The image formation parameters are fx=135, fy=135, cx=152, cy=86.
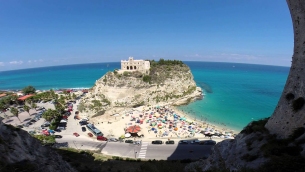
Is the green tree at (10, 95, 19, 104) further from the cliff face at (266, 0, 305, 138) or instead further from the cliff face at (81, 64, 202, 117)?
the cliff face at (266, 0, 305, 138)

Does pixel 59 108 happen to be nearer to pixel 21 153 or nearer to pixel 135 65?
pixel 135 65

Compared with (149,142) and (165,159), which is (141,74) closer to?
(149,142)

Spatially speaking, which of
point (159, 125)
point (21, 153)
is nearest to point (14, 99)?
point (159, 125)

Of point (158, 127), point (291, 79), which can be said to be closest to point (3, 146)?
point (291, 79)

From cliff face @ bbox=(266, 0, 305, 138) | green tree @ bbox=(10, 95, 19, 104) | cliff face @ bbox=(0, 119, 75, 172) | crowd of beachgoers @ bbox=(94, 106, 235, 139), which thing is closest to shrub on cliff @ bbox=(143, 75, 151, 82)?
crowd of beachgoers @ bbox=(94, 106, 235, 139)

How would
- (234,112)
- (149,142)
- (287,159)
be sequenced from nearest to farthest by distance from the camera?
(287,159) → (149,142) → (234,112)

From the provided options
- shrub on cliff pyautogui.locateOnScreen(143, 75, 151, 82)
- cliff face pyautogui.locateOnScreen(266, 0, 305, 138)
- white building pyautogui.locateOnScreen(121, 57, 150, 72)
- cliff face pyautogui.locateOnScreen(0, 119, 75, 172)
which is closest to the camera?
cliff face pyautogui.locateOnScreen(0, 119, 75, 172)

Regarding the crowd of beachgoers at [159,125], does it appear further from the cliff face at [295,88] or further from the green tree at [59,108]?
the cliff face at [295,88]
